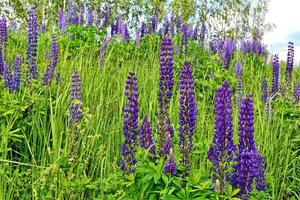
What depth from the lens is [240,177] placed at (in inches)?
94.9

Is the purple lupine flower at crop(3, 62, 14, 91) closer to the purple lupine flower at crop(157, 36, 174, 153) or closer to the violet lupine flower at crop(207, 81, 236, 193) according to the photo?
the purple lupine flower at crop(157, 36, 174, 153)

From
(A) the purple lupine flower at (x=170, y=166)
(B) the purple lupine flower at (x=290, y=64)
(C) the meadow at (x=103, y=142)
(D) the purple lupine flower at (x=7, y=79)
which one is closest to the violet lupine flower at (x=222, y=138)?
(C) the meadow at (x=103, y=142)

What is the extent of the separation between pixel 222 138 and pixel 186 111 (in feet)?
1.09

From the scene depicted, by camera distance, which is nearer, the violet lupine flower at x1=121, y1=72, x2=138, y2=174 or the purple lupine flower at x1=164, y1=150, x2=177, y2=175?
the purple lupine flower at x1=164, y1=150, x2=177, y2=175

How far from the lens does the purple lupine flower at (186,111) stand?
8.77ft

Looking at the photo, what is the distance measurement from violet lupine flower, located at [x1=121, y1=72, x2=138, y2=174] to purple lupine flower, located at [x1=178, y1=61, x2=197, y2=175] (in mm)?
256

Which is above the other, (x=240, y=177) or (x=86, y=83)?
(x=86, y=83)

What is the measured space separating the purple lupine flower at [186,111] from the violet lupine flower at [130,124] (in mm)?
256

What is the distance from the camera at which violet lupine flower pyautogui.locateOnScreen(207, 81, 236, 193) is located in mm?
2393

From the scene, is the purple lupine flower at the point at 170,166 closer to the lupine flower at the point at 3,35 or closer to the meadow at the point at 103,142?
the meadow at the point at 103,142

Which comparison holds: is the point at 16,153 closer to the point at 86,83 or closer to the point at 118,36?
the point at 86,83

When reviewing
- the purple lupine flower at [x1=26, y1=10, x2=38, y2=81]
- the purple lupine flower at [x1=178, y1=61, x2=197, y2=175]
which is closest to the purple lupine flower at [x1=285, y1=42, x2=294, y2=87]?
the purple lupine flower at [x1=26, y1=10, x2=38, y2=81]

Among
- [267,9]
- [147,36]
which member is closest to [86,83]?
[147,36]

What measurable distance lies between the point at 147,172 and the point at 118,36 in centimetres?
555
